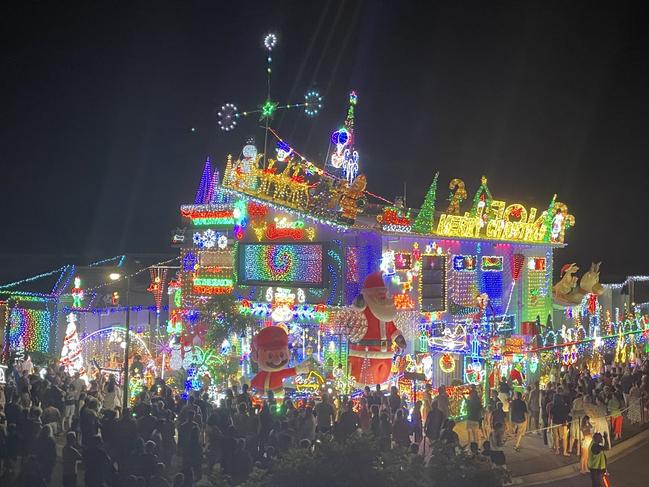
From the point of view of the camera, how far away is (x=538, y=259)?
29562 millimetres

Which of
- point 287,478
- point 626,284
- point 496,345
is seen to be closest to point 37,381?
point 287,478

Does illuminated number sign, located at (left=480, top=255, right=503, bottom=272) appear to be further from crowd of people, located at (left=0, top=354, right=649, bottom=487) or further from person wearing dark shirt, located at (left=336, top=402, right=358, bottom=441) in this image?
person wearing dark shirt, located at (left=336, top=402, right=358, bottom=441)

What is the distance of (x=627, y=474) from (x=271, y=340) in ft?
29.1

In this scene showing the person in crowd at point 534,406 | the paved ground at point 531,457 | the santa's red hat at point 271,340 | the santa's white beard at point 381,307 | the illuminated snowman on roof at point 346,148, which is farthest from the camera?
the illuminated snowman on roof at point 346,148

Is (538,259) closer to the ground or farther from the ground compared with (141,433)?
Result: farther from the ground

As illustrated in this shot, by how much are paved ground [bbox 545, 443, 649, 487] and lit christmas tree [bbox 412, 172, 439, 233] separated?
8.87 m

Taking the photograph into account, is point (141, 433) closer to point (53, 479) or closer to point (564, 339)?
point (53, 479)

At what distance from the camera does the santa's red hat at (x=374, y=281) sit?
725 inches

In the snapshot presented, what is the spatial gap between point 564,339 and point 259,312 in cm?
1234

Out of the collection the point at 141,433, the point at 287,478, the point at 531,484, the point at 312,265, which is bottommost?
the point at 531,484

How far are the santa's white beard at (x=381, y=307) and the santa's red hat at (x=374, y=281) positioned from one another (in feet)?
1.13

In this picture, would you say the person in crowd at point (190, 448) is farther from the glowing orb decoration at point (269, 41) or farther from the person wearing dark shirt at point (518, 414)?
the glowing orb decoration at point (269, 41)

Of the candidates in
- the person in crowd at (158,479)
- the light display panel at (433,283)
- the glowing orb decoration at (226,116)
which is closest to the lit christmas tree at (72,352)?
the glowing orb decoration at (226,116)

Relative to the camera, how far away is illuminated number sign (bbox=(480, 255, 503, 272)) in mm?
26688
